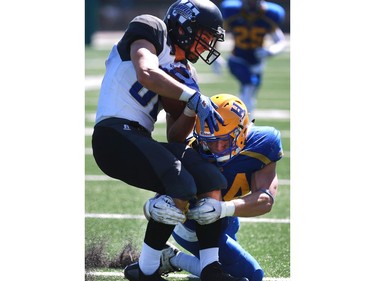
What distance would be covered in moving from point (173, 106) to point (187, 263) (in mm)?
760

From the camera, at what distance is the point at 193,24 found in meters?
3.72

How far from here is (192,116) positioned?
12.0 ft

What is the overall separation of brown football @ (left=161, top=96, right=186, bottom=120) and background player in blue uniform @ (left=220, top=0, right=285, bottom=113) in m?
6.56

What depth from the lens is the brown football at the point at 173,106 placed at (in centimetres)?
375

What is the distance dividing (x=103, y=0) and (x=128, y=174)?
31745 mm

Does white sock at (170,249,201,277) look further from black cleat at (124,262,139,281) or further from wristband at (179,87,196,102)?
wristband at (179,87,196,102)

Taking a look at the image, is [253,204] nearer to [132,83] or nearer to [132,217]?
[132,83]

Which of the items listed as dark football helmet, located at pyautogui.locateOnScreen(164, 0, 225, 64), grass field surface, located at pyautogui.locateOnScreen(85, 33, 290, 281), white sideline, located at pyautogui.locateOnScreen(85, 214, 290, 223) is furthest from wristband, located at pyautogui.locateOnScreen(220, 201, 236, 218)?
white sideline, located at pyautogui.locateOnScreen(85, 214, 290, 223)

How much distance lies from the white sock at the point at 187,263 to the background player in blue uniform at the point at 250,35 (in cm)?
658

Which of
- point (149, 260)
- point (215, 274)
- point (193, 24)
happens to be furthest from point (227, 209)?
point (193, 24)

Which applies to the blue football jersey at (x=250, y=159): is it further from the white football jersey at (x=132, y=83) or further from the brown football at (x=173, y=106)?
the white football jersey at (x=132, y=83)

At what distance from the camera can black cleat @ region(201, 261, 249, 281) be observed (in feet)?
11.4
